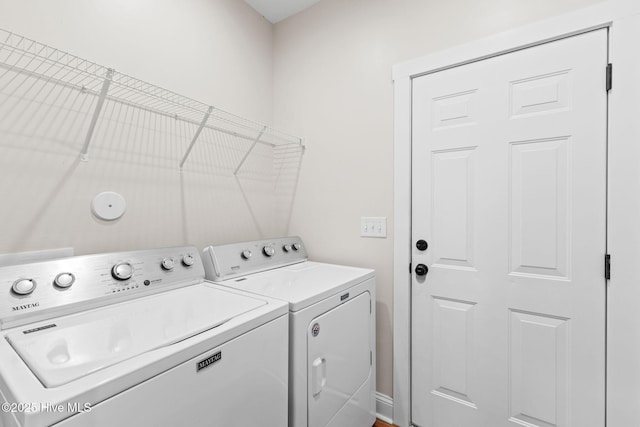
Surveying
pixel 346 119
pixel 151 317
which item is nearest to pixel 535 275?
pixel 346 119

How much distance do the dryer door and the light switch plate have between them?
39 cm

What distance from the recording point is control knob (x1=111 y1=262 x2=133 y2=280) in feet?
3.79

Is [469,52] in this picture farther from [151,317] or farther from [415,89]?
[151,317]

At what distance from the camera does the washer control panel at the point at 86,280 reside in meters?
0.94

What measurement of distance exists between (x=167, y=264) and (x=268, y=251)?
0.59 m

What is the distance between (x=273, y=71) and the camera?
2332mm

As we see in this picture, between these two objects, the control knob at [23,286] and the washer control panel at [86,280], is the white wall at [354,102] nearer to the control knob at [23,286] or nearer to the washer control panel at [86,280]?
the washer control panel at [86,280]

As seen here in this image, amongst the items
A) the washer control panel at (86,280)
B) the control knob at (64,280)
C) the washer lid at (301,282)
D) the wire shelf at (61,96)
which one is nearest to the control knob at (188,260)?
the washer control panel at (86,280)

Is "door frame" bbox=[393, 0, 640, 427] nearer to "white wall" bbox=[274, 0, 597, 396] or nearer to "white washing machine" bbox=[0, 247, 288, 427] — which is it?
"white wall" bbox=[274, 0, 597, 396]

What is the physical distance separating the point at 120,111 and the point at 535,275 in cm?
211

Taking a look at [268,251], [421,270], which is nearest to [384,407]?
[421,270]

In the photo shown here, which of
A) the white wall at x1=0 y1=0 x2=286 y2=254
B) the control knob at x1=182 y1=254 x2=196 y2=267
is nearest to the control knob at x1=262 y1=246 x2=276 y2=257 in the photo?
the white wall at x1=0 y1=0 x2=286 y2=254

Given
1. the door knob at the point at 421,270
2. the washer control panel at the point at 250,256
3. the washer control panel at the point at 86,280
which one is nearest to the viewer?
the washer control panel at the point at 86,280

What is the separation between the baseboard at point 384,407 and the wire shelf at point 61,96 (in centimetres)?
197
